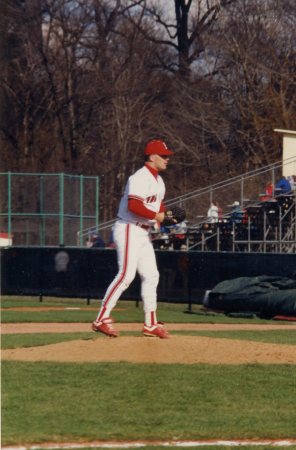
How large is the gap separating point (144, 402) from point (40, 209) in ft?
79.7

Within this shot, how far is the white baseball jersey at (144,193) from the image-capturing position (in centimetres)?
1173

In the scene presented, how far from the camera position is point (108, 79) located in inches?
1779

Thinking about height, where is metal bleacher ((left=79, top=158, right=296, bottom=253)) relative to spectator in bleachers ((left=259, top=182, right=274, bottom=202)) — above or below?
below

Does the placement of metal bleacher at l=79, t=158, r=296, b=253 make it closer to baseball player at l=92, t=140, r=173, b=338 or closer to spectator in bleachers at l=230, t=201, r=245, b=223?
spectator in bleachers at l=230, t=201, r=245, b=223

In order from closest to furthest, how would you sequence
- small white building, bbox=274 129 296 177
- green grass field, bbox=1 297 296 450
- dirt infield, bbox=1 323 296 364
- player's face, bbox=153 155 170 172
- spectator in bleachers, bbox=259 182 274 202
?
1. green grass field, bbox=1 297 296 450
2. dirt infield, bbox=1 323 296 364
3. player's face, bbox=153 155 170 172
4. spectator in bleachers, bbox=259 182 274 202
5. small white building, bbox=274 129 296 177

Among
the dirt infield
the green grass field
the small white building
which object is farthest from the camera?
the small white building

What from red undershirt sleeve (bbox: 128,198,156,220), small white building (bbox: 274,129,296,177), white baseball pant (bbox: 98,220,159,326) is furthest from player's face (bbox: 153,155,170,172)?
small white building (bbox: 274,129,296,177)

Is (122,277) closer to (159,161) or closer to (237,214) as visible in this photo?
(159,161)

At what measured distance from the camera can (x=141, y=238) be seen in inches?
469

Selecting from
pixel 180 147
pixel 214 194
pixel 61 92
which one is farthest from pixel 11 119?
pixel 214 194

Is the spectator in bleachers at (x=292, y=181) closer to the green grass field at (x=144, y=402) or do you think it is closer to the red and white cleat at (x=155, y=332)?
the red and white cleat at (x=155, y=332)

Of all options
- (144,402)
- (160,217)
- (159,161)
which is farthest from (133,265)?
(144,402)

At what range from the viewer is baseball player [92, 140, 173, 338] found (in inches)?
464

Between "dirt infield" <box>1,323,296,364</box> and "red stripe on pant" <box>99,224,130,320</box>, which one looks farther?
"red stripe on pant" <box>99,224,130,320</box>
